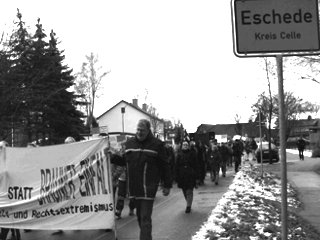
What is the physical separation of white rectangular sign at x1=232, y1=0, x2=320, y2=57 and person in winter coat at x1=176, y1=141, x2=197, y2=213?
30.8 feet

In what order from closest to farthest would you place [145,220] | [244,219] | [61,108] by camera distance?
[145,220]
[244,219]
[61,108]

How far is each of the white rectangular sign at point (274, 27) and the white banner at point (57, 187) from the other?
525cm

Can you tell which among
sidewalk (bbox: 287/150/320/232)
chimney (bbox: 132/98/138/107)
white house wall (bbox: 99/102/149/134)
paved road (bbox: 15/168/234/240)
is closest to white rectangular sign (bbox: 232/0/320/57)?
paved road (bbox: 15/168/234/240)

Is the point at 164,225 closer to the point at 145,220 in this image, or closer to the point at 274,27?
the point at 145,220

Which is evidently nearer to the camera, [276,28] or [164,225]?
[276,28]

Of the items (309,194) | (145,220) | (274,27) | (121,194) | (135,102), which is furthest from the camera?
(135,102)

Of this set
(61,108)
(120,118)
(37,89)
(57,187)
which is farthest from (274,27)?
(120,118)

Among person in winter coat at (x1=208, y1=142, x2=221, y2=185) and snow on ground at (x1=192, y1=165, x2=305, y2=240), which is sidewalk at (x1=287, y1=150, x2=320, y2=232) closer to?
snow on ground at (x1=192, y1=165, x2=305, y2=240)

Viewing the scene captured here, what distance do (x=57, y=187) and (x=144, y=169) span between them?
2.58m

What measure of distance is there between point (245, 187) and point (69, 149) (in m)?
9.41

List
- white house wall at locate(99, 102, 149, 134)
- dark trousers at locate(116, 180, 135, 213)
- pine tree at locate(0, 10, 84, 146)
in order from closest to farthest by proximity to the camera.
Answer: dark trousers at locate(116, 180, 135, 213), pine tree at locate(0, 10, 84, 146), white house wall at locate(99, 102, 149, 134)

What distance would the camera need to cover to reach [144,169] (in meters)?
7.67

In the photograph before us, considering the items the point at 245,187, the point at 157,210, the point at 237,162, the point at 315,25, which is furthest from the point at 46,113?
the point at 315,25

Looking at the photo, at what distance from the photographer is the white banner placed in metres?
9.40
